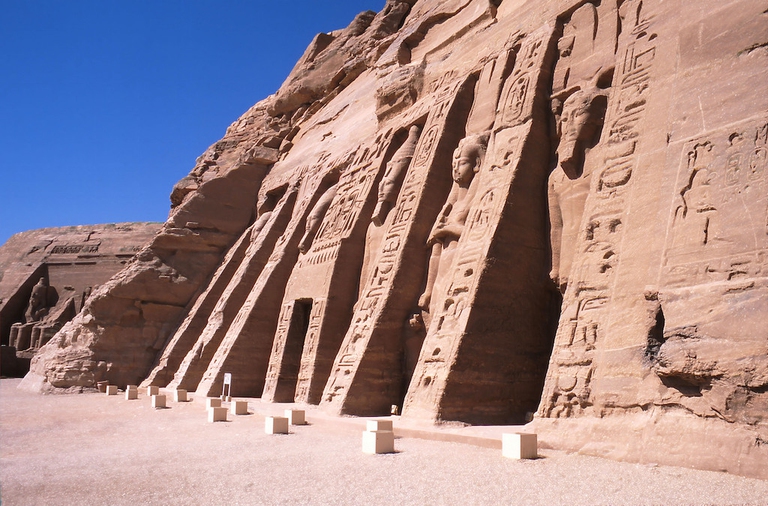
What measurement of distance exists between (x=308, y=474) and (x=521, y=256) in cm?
422

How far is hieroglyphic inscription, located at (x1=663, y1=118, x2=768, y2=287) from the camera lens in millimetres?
4828

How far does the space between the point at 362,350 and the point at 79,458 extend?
4.12 metres

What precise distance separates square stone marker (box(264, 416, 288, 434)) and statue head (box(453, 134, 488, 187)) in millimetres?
4418

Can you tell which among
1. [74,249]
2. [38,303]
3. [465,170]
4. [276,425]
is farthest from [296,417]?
[74,249]

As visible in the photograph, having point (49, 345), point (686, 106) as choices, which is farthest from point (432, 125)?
point (49, 345)

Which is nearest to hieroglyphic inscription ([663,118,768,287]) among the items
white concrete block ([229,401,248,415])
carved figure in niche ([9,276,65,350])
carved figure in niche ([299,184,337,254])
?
white concrete block ([229,401,248,415])

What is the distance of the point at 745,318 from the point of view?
181 inches

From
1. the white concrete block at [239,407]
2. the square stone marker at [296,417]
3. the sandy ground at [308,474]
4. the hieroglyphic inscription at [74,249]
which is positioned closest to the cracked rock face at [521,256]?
the sandy ground at [308,474]

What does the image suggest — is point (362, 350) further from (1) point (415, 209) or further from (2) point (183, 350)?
(2) point (183, 350)

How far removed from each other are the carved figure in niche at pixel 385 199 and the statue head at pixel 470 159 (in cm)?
172

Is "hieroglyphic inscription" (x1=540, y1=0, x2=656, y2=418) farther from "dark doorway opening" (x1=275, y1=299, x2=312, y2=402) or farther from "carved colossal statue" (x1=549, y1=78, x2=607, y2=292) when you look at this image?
"dark doorway opening" (x1=275, y1=299, x2=312, y2=402)

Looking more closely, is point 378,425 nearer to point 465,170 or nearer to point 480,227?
point 480,227

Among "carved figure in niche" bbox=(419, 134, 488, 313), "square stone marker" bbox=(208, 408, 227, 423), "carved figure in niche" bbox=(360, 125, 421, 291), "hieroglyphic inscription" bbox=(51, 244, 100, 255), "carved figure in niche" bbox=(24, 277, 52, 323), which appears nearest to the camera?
"square stone marker" bbox=(208, 408, 227, 423)

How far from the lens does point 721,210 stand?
5.10 metres
